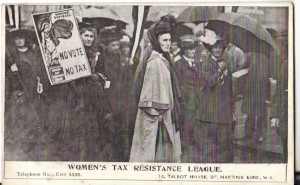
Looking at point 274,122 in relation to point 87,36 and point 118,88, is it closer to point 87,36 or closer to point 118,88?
point 118,88

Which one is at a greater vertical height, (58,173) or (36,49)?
(36,49)

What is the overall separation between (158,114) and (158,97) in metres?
0.04

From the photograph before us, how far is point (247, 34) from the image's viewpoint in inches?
39.7

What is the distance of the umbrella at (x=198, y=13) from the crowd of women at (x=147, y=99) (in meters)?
0.03

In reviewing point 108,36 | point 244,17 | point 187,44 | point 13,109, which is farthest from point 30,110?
point 244,17

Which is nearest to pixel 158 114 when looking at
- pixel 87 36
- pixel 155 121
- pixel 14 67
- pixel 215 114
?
pixel 155 121

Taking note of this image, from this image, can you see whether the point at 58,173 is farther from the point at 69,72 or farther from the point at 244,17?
the point at 244,17

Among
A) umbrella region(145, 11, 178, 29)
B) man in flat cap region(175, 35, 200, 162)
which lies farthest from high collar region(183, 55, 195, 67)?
umbrella region(145, 11, 178, 29)

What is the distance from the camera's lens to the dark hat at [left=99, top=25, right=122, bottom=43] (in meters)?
1.02

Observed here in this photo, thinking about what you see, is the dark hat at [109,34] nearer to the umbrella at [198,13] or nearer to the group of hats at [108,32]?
the group of hats at [108,32]

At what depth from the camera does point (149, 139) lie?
101 cm

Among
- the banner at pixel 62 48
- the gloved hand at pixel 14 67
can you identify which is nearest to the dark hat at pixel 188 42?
the banner at pixel 62 48

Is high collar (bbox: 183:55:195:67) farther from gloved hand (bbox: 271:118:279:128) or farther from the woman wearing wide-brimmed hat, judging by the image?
gloved hand (bbox: 271:118:279:128)

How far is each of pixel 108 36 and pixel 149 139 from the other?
26 centimetres
